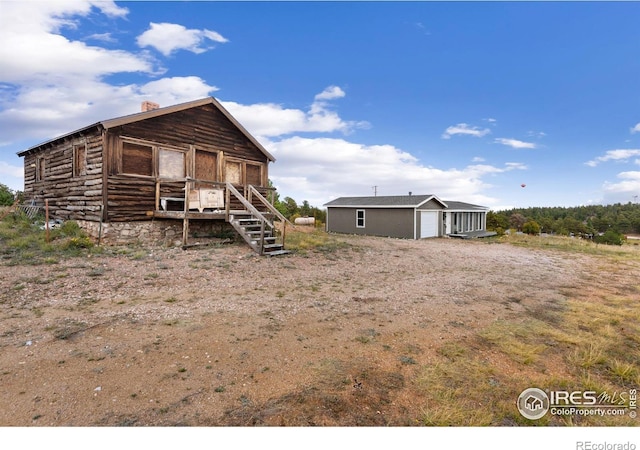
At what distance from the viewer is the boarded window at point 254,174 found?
51.0ft

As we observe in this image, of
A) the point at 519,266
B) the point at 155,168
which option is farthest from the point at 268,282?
the point at 519,266

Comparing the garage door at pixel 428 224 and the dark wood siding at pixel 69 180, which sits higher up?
the dark wood siding at pixel 69 180

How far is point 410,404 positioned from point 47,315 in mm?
5478

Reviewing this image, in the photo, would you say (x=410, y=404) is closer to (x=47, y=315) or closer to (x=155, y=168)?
(x=47, y=315)

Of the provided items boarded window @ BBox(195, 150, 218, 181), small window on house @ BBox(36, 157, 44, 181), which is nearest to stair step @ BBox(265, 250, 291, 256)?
boarded window @ BBox(195, 150, 218, 181)

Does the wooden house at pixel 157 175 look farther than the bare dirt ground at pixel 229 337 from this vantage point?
Yes

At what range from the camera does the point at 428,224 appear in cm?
2330

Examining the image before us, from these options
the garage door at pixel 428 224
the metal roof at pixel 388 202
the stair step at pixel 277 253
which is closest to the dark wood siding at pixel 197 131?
the stair step at pixel 277 253

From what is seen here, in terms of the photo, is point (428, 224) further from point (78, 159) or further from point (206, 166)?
point (78, 159)

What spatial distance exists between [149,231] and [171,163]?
9.46 feet

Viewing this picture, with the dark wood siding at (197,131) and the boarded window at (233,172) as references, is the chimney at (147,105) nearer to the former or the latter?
the dark wood siding at (197,131)

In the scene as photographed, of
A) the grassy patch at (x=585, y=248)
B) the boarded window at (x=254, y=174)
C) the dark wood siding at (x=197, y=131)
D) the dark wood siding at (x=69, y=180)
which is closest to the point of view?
the dark wood siding at (x=69, y=180)

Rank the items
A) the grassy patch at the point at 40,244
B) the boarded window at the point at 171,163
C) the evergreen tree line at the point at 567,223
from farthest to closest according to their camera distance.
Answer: the evergreen tree line at the point at 567,223, the boarded window at the point at 171,163, the grassy patch at the point at 40,244

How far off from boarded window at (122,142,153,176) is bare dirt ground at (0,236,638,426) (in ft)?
13.1
